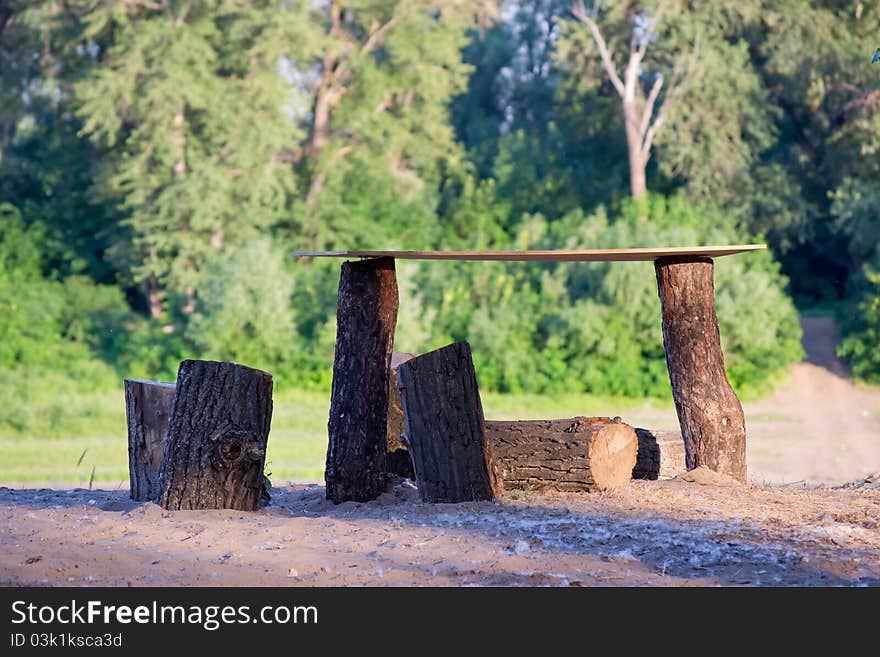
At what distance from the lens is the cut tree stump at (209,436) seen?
631 cm

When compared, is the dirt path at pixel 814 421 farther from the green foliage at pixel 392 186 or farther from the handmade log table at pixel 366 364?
the handmade log table at pixel 366 364

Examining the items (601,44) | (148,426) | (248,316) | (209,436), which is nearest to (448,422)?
(209,436)

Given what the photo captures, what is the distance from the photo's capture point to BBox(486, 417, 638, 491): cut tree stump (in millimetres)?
6699

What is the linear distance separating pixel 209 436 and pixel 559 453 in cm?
213

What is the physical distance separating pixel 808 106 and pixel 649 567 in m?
20.1

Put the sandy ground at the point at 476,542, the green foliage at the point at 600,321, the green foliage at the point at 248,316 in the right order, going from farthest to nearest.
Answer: the green foliage at the point at 248,316 → the green foliage at the point at 600,321 → the sandy ground at the point at 476,542

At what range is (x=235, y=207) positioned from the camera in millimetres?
22047

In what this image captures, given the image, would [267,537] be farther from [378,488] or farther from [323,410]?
[323,410]

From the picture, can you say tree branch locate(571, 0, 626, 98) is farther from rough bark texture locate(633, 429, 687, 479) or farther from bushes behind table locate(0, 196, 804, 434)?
rough bark texture locate(633, 429, 687, 479)

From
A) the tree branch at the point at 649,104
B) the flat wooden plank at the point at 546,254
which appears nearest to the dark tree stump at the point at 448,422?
the flat wooden plank at the point at 546,254

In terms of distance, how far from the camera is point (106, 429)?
16641mm

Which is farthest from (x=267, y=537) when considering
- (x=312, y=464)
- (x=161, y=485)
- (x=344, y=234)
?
(x=344, y=234)

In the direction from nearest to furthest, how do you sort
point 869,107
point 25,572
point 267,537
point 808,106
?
point 25,572
point 267,537
point 869,107
point 808,106

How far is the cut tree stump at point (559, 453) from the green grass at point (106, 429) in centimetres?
590
